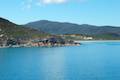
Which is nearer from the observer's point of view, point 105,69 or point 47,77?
point 47,77

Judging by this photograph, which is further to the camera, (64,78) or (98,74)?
(98,74)

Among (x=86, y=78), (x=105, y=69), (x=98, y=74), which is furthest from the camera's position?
(x=105, y=69)

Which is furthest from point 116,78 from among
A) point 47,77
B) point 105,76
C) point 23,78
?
point 23,78

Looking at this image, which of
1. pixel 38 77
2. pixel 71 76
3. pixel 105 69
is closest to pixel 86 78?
pixel 71 76

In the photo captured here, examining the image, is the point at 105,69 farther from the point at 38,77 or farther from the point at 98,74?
the point at 38,77

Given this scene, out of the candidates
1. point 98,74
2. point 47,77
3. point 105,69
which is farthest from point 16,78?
point 105,69

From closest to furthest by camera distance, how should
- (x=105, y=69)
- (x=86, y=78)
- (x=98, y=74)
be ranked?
(x=86, y=78), (x=98, y=74), (x=105, y=69)

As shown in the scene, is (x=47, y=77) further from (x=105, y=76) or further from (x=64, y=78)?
(x=105, y=76)
